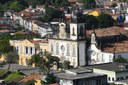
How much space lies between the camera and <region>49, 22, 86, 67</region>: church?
48.0 metres

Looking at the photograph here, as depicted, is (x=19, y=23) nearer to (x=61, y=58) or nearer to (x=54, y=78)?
(x=61, y=58)

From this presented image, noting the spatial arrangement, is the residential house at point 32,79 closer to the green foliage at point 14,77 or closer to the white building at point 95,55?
the green foliage at point 14,77

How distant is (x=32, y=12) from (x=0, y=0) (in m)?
16.1

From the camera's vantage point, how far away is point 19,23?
7825 centimetres

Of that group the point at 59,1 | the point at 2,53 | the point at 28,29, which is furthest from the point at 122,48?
the point at 59,1

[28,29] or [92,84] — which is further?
[28,29]

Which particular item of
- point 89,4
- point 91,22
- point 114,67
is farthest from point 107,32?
point 89,4

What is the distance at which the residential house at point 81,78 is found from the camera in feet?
117

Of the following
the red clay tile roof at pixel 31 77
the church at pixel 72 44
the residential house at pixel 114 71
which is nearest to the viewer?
the red clay tile roof at pixel 31 77

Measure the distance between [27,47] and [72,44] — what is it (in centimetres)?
623

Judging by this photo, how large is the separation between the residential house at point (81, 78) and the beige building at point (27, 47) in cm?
1399

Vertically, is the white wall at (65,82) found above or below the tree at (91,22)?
below

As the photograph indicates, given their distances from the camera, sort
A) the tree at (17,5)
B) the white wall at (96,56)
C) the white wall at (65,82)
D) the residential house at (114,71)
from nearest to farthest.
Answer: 1. the white wall at (65,82)
2. the residential house at (114,71)
3. the white wall at (96,56)
4. the tree at (17,5)

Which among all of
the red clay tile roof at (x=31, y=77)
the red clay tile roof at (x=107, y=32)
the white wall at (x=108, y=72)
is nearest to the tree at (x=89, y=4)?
the red clay tile roof at (x=107, y=32)
